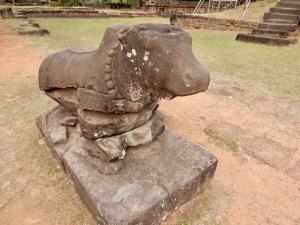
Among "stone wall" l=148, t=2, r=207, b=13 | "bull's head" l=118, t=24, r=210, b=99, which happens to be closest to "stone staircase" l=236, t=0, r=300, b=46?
"bull's head" l=118, t=24, r=210, b=99

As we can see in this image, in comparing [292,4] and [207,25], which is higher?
[292,4]

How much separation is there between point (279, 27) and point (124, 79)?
32.1 feet

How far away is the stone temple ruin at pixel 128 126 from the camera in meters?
1.26

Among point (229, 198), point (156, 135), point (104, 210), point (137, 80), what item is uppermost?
point (137, 80)

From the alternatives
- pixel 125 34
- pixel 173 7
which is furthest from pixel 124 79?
pixel 173 7

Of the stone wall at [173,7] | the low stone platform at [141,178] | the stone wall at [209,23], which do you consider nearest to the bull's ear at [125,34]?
the low stone platform at [141,178]

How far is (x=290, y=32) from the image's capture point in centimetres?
892

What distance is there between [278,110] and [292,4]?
9.09 metres

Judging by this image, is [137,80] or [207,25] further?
[207,25]

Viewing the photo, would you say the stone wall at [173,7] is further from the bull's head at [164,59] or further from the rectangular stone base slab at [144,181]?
the bull's head at [164,59]

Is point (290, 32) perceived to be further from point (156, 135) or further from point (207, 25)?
point (156, 135)

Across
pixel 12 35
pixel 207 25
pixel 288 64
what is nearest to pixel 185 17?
pixel 207 25

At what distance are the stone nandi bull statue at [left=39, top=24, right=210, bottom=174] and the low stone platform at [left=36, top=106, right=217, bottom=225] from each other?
0.47 ft

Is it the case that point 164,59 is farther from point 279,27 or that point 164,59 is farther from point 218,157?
point 279,27
